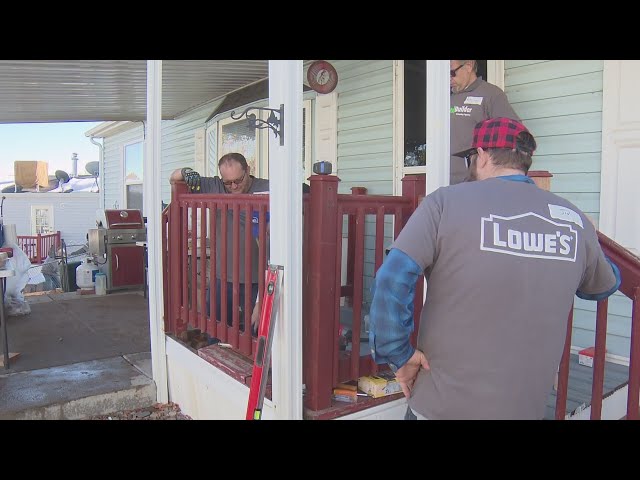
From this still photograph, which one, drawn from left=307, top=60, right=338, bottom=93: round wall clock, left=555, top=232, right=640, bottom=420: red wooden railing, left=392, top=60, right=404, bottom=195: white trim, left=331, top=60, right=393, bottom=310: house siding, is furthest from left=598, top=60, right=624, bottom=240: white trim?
left=307, top=60, right=338, bottom=93: round wall clock

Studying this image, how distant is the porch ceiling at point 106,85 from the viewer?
6.26 m

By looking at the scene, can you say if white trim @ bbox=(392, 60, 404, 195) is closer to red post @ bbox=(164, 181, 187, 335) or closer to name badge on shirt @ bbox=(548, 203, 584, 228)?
red post @ bbox=(164, 181, 187, 335)

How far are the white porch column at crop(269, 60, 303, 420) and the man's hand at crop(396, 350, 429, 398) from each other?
0.75 metres

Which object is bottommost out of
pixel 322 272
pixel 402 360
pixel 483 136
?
pixel 402 360

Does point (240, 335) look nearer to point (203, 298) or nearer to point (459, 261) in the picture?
point (203, 298)

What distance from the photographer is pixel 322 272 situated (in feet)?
7.95

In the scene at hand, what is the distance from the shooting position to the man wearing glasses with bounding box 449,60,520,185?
3383 mm

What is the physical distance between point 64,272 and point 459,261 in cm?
1023

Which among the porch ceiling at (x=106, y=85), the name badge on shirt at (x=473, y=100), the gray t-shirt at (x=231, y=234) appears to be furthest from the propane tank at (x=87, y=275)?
the name badge on shirt at (x=473, y=100)

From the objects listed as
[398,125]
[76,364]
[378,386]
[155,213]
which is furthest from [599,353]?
[76,364]

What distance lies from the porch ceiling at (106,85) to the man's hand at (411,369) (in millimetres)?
4950

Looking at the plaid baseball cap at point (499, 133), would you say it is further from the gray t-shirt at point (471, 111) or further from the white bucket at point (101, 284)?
the white bucket at point (101, 284)

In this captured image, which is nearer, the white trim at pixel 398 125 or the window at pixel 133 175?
the white trim at pixel 398 125

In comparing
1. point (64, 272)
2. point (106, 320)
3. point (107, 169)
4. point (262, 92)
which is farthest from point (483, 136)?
point (107, 169)
